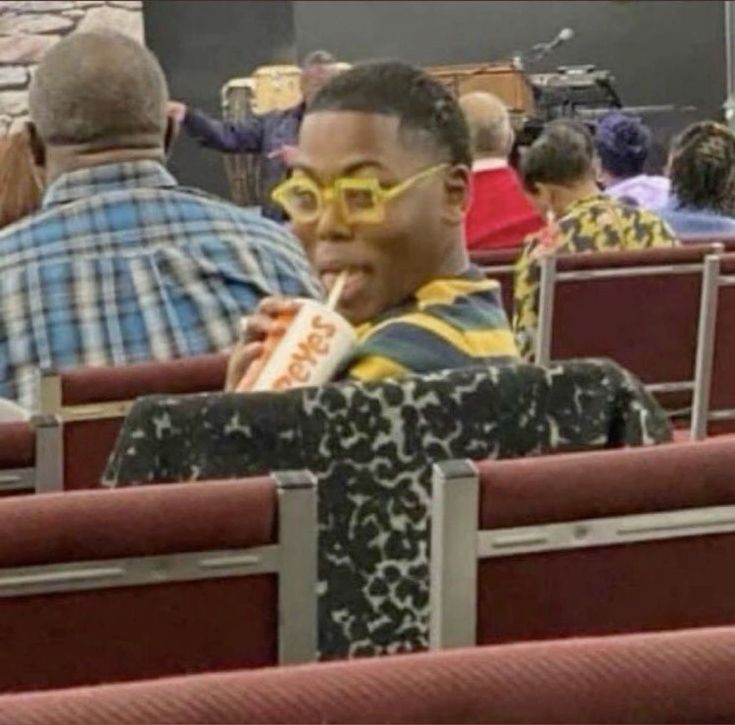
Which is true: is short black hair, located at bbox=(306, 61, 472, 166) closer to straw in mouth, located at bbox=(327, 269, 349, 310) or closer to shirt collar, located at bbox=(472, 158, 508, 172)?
straw in mouth, located at bbox=(327, 269, 349, 310)

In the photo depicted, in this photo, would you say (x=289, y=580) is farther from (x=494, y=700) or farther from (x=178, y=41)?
(x=178, y=41)

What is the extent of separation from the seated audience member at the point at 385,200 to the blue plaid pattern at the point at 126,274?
22.4 inches

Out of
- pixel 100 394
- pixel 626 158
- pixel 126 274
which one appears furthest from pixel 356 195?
pixel 626 158

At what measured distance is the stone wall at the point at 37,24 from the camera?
7.50m

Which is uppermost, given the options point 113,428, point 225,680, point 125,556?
point 225,680

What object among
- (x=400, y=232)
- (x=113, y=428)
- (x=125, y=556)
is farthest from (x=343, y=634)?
(x=113, y=428)

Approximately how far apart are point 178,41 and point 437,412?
7726 millimetres

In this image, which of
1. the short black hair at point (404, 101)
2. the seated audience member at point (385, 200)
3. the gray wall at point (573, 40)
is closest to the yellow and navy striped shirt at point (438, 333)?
the seated audience member at point (385, 200)

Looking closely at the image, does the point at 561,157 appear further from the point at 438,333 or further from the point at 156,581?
the point at 156,581

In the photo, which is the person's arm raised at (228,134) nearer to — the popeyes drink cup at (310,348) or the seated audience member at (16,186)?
the seated audience member at (16,186)

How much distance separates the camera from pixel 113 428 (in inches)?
75.7

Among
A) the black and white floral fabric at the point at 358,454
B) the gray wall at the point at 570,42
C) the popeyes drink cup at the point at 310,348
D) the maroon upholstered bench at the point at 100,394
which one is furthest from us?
the gray wall at the point at 570,42

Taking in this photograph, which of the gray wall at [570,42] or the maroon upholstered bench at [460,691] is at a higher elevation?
the maroon upholstered bench at [460,691]

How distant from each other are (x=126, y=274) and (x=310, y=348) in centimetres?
88
